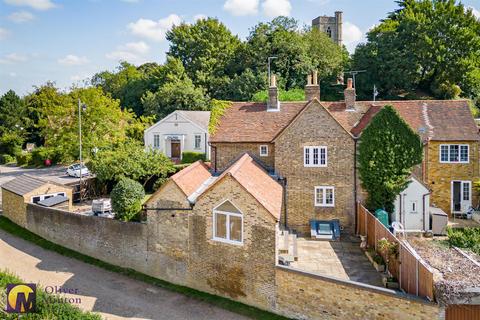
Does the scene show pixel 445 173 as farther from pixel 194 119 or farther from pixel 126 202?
pixel 194 119

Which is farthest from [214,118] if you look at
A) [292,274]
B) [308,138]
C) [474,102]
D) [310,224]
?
[474,102]

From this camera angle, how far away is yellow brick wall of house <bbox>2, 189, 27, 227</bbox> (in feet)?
90.4

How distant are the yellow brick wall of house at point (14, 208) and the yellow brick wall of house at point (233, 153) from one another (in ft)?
45.9

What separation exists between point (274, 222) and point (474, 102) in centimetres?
4794

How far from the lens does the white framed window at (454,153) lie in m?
26.3

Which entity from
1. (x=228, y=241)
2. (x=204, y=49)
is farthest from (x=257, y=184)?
(x=204, y=49)

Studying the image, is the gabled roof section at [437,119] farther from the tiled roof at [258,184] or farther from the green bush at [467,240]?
the green bush at [467,240]

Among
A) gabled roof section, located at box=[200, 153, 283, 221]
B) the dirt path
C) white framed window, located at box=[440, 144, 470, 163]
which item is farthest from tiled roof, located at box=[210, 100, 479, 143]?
the dirt path

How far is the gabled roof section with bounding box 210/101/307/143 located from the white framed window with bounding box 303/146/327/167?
244 centimetres

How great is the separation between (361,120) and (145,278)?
55.0 ft

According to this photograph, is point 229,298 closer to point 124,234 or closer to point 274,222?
point 274,222

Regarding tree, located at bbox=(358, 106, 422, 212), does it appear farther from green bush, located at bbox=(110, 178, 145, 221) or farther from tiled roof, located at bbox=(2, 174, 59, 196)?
tiled roof, located at bbox=(2, 174, 59, 196)

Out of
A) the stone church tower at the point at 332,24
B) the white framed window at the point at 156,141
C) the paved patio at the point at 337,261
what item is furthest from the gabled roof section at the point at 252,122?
the stone church tower at the point at 332,24

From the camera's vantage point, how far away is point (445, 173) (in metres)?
26.9
